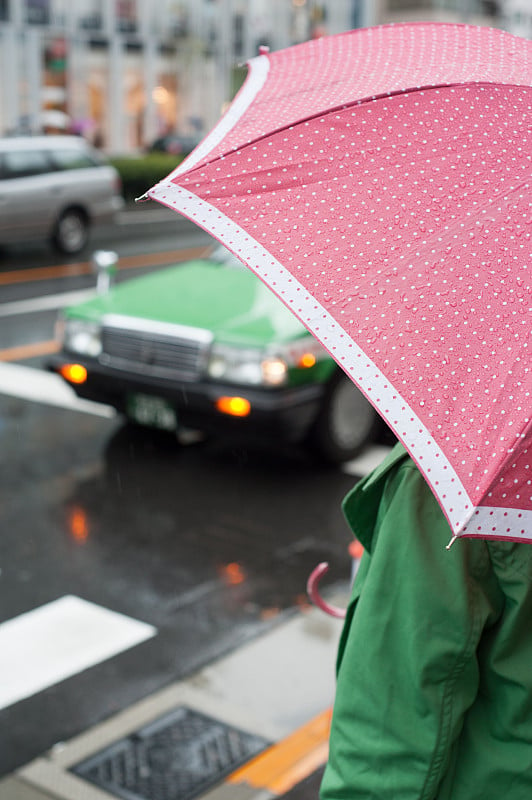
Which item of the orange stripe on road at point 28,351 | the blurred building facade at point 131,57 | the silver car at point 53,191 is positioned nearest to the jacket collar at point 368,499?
the orange stripe on road at point 28,351

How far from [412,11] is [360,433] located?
5680cm

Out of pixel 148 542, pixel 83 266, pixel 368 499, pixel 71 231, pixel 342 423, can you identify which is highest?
pixel 368 499

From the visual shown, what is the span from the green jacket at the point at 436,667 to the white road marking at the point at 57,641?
2.62 metres

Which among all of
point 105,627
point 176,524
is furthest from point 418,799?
point 176,524

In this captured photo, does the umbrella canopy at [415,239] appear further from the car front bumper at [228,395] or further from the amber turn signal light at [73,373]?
the amber turn signal light at [73,373]

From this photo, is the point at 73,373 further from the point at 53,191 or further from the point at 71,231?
the point at 71,231

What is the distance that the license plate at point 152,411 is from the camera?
257 inches

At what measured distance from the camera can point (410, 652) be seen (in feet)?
5.76

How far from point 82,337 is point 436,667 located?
5354mm

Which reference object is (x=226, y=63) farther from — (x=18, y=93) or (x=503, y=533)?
(x=503, y=533)

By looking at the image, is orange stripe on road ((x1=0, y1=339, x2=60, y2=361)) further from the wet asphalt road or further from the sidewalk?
the sidewalk

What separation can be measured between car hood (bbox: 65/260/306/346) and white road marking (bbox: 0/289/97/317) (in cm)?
462

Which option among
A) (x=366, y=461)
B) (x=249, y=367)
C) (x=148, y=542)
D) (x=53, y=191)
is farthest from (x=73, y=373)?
(x=53, y=191)

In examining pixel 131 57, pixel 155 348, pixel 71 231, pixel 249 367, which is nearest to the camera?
pixel 249 367
